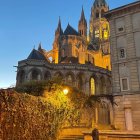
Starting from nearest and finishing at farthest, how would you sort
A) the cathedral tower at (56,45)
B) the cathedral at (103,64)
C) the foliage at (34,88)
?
1. the foliage at (34,88)
2. the cathedral at (103,64)
3. the cathedral tower at (56,45)

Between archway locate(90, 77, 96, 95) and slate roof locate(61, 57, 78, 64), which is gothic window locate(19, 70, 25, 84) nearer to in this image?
slate roof locate(61, 57, 78, 64)

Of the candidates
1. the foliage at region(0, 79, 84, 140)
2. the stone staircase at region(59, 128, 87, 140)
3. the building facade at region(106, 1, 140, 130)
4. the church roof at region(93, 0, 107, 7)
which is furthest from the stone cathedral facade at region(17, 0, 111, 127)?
the foliage at region(0, 79, 84, 140)

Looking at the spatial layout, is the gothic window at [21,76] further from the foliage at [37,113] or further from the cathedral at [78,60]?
the foliage at [37,113]

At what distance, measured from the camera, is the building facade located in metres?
21.0

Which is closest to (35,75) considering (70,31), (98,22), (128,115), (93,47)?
(70,31)

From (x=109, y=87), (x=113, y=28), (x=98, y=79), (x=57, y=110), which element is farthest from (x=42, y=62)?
(x=57, y=110)

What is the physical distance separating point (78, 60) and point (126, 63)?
102 feet

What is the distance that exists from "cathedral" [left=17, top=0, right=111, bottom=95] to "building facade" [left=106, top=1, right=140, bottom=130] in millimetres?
9810

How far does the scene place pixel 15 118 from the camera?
372 inches

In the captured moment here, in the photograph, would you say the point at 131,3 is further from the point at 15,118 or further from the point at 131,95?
the point at 15,118

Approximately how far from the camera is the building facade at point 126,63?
2105cm

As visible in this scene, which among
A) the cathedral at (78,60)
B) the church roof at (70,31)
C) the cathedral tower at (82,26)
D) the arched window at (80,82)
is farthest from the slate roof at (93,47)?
the arched window at (80,82)

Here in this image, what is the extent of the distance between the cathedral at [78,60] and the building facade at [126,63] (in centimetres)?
981

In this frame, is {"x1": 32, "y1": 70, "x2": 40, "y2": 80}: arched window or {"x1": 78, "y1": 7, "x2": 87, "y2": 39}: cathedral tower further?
{"x1": 78, "y1": 7, "x2": 87, "y2": 39}: cathedral tower
